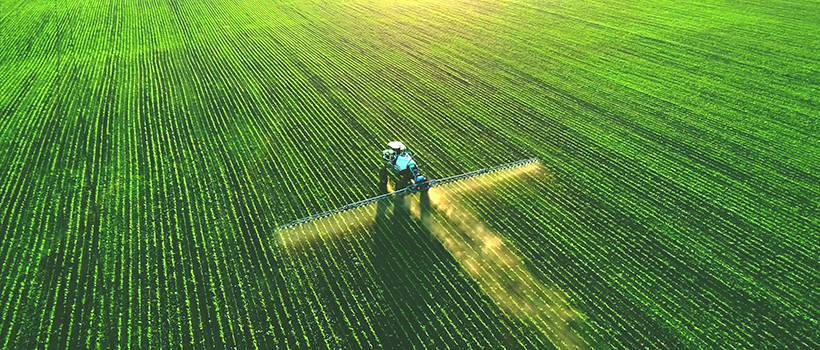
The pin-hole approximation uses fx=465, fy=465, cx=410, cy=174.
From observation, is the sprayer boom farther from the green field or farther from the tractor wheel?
the tractor wheel

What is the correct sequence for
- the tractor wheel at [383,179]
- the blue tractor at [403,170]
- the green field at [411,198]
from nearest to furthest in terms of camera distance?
the green field at [411,198], the blue tractor at [403,170], the tractor wheel at [383,179]

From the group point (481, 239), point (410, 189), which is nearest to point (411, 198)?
point (410, 189)

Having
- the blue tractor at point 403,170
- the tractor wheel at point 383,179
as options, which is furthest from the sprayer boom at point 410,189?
the tractor wheel at point 383,179

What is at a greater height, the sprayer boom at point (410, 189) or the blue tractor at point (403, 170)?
the blue tractor at point (403, 170)

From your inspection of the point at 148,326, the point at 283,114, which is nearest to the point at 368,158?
the point at 283,114

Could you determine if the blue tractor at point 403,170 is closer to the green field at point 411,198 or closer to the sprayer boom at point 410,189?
the sprayer boom at point 410,189

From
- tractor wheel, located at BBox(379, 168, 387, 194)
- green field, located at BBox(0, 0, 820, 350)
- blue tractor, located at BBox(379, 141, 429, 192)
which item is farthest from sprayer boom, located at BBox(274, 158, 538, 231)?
tractor wheel, located at BBox(379, 168, 387, 194)

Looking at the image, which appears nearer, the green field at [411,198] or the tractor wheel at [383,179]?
the green field at [411,198]
